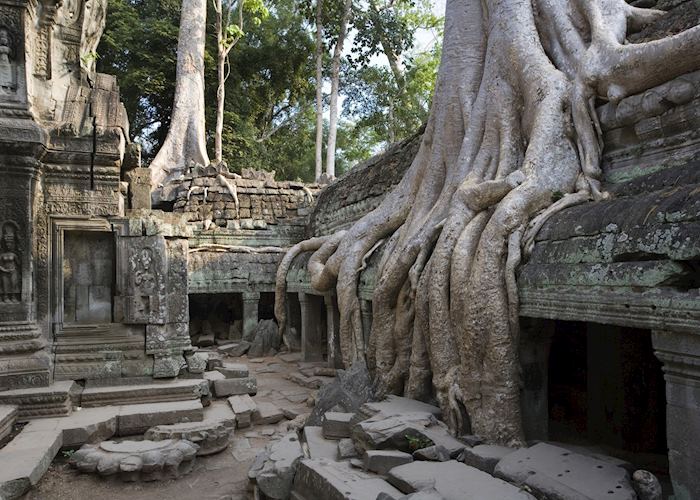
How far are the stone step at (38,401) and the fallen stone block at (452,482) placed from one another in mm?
3147

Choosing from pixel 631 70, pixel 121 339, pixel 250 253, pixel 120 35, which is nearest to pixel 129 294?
pixel 121 339

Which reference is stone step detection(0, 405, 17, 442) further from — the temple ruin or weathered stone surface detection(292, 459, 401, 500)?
weathered stone surface detection(292, 459, 401, 500)

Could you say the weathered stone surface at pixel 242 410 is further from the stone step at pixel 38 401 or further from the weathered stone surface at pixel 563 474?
the weathered stone surface at pixel 563 474

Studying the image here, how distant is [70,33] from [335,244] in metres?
4.20

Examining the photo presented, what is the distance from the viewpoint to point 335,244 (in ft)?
26.3

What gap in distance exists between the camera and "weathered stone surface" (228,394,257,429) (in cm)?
546

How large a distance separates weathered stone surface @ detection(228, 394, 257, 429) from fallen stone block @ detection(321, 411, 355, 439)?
1.25 m

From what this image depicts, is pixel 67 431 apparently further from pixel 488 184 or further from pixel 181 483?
pixel 488 184

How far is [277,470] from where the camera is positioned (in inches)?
151

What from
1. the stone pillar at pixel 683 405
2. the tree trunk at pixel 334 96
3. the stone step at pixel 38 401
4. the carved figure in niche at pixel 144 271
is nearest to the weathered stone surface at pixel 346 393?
the carved figure in niche at pixel 144 271

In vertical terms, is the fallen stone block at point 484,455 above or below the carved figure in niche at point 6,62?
below

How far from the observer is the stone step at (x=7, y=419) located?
425 centimetres

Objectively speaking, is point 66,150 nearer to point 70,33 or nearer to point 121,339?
point 70,33

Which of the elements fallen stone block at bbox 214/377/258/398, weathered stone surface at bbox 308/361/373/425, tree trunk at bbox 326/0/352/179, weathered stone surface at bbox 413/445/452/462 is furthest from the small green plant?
tree trunk at bbox 326/0/352/179
